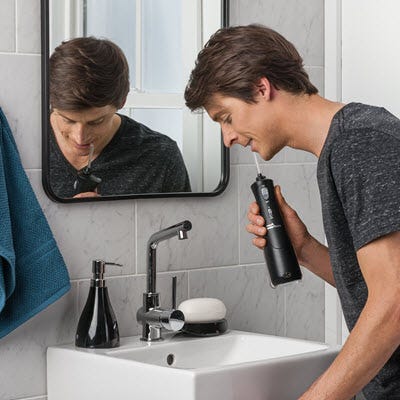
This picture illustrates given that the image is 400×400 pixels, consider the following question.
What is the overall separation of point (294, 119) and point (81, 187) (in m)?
0.54

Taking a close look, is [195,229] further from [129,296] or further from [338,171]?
[338,171]

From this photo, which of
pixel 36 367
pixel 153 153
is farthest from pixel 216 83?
pixel 36 367

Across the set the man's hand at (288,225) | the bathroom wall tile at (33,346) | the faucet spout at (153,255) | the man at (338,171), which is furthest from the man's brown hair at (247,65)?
the bathroom wall tile at (33,346)

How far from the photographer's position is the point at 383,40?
2.38 m

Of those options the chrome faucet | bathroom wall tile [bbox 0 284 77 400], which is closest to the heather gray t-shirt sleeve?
the chrome faucet

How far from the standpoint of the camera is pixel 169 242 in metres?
2.20

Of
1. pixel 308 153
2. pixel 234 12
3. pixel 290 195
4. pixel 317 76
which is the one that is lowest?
pixel 290 195

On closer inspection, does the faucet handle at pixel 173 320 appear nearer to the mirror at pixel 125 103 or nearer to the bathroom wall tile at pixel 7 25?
the mirror at pixel 125 103

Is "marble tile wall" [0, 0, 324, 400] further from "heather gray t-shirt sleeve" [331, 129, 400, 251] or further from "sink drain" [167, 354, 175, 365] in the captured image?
"heather gray t-shirt sleeve" [331, 129, 400, 251]

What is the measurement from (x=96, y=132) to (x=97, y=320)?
1.36 feet

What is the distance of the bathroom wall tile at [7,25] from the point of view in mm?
1913

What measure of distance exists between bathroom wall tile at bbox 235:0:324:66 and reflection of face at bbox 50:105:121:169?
474 mm

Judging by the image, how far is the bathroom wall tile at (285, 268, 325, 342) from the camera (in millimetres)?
2439

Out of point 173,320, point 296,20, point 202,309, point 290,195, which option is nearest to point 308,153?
point 290,195
